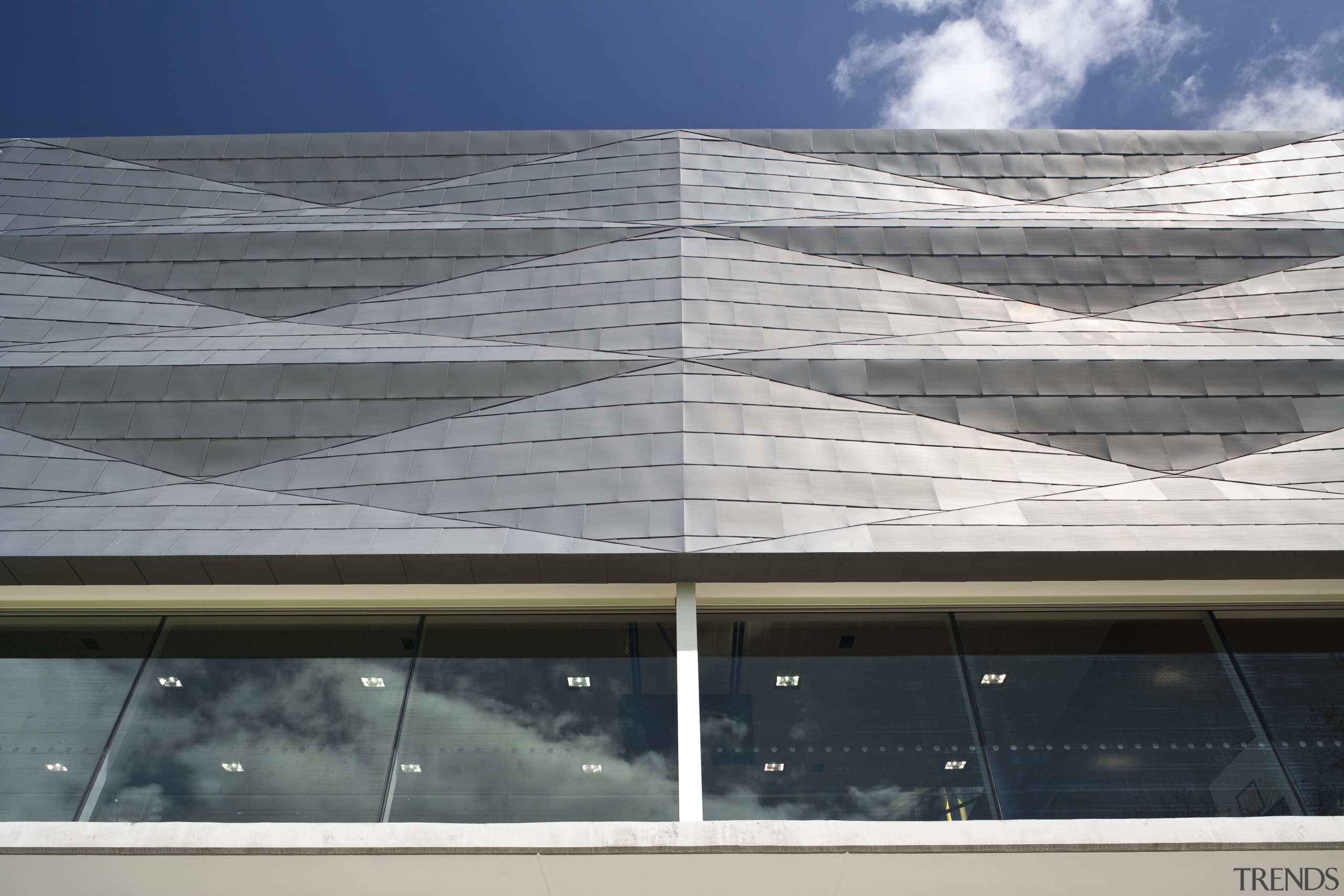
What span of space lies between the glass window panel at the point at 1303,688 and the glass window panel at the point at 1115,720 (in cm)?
20

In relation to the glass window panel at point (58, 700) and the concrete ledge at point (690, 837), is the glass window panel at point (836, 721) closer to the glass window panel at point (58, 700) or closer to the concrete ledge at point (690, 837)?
the concrete ledge at point (690, 837)

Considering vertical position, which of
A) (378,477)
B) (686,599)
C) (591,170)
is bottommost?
(686,599)

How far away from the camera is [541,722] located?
28.0 feet

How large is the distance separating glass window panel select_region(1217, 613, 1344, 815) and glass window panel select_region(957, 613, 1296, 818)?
200 millimetres

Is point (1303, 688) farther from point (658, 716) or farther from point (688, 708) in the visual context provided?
point (658, 716)

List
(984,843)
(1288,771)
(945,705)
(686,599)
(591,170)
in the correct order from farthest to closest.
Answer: (591,170) < (686,599) < (945,705) < (1288,771) < (984,843)

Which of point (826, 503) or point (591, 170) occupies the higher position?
point (591, 170)

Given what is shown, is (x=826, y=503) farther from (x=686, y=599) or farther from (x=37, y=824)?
(x=37, y=824)

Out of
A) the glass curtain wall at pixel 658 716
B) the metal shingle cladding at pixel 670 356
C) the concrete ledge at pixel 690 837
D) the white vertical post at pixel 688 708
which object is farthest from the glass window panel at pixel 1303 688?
the white vertical post at pixel 688 708

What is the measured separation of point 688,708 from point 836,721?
1497 millimetres

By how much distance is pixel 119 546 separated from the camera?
9711mm

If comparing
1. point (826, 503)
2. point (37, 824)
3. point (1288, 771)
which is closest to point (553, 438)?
point (826, 503)

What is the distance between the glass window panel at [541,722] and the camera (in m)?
7.95

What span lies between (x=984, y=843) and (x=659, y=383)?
6584 millimetres
